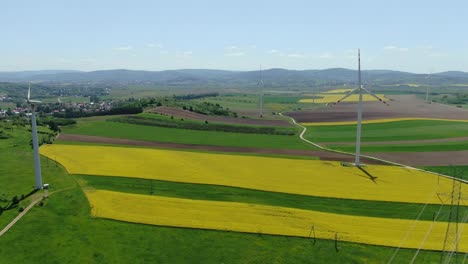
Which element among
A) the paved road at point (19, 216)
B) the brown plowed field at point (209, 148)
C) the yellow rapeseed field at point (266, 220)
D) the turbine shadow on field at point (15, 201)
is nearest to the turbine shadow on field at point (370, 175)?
the brown plowed field at point (209, 148)

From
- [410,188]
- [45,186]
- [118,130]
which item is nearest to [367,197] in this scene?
[410,188]

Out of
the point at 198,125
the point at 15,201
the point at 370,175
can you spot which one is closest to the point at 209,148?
the point at 198,125

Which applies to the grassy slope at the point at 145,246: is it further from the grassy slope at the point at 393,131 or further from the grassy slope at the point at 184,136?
the grassy slope at the point at 393,131

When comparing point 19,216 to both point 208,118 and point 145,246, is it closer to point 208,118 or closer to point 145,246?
point 145,246

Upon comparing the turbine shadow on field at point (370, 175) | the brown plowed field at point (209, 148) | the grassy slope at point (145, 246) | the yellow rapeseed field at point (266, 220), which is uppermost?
the brown plowed field at point (209, 148)

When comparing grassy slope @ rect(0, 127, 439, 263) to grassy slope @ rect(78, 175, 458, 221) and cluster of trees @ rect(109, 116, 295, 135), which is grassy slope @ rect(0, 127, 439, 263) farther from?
cluster of trees @ rect(109, 116, 295, 135)

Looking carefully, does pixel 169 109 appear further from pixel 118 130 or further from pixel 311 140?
pixel 311 140

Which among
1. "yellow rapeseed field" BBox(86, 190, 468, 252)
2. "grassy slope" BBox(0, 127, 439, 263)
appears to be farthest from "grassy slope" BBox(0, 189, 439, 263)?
"yellow rapeseed field" BBox(86, 190, 468, 252)
